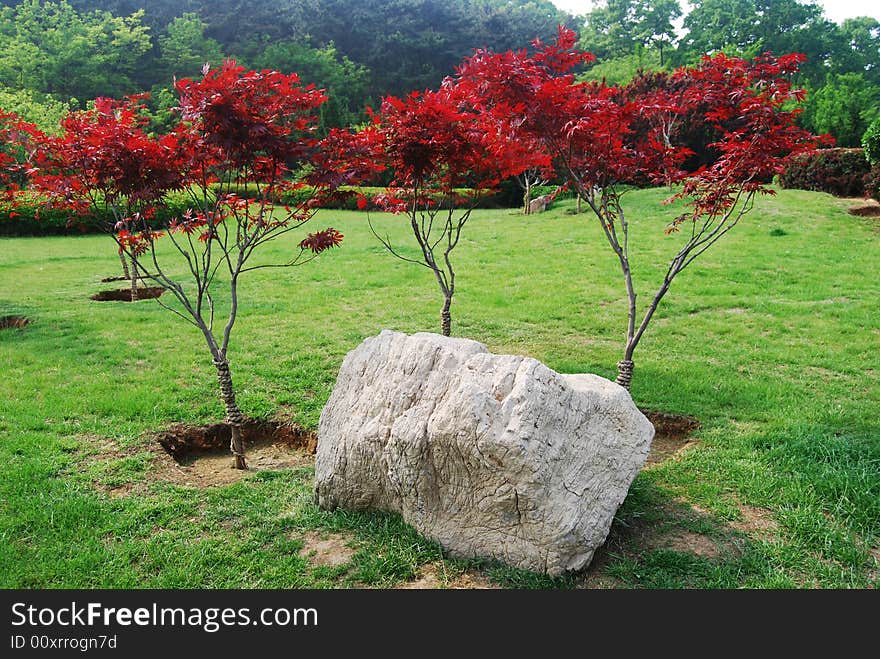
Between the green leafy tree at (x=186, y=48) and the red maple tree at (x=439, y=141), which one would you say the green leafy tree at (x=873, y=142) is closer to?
the red maple tree at (x=439, y=141)

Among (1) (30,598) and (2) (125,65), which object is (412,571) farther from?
(2) (125,65)

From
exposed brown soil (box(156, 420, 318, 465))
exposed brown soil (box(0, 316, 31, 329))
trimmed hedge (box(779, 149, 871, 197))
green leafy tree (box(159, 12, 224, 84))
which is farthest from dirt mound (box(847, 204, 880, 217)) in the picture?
Answer: green leafy tree (box(159, 12, 224, 84))

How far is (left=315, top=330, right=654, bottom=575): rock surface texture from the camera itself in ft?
9.68

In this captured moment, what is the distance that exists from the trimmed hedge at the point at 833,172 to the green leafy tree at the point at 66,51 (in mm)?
32227

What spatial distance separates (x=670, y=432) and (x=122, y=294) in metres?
8.23

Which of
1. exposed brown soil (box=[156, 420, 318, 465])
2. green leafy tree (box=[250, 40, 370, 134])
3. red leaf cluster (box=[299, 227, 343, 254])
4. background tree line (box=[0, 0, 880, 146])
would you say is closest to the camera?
exposed brown soil (box=[156, 420, 318, 465])

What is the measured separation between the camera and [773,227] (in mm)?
12148

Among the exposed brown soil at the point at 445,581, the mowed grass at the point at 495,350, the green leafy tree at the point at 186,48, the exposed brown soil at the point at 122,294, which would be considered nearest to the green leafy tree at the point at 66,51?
the green leafy tree at the point at 186,48

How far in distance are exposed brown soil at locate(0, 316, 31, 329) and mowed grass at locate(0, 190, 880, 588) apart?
144 millimetres

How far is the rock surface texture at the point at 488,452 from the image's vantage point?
2.95 metres

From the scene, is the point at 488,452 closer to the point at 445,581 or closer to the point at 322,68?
the point at 445,581

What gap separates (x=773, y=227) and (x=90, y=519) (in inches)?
491

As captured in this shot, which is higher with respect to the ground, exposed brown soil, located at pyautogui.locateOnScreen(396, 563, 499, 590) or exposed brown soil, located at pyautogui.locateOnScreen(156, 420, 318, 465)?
exposed brown soil, located at pyautogui.locateOnScreen(156, 420, 318, 465)

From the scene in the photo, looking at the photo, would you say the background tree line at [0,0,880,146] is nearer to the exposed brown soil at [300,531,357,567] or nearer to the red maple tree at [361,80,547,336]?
the red maple tree at [361,80,547,336]
